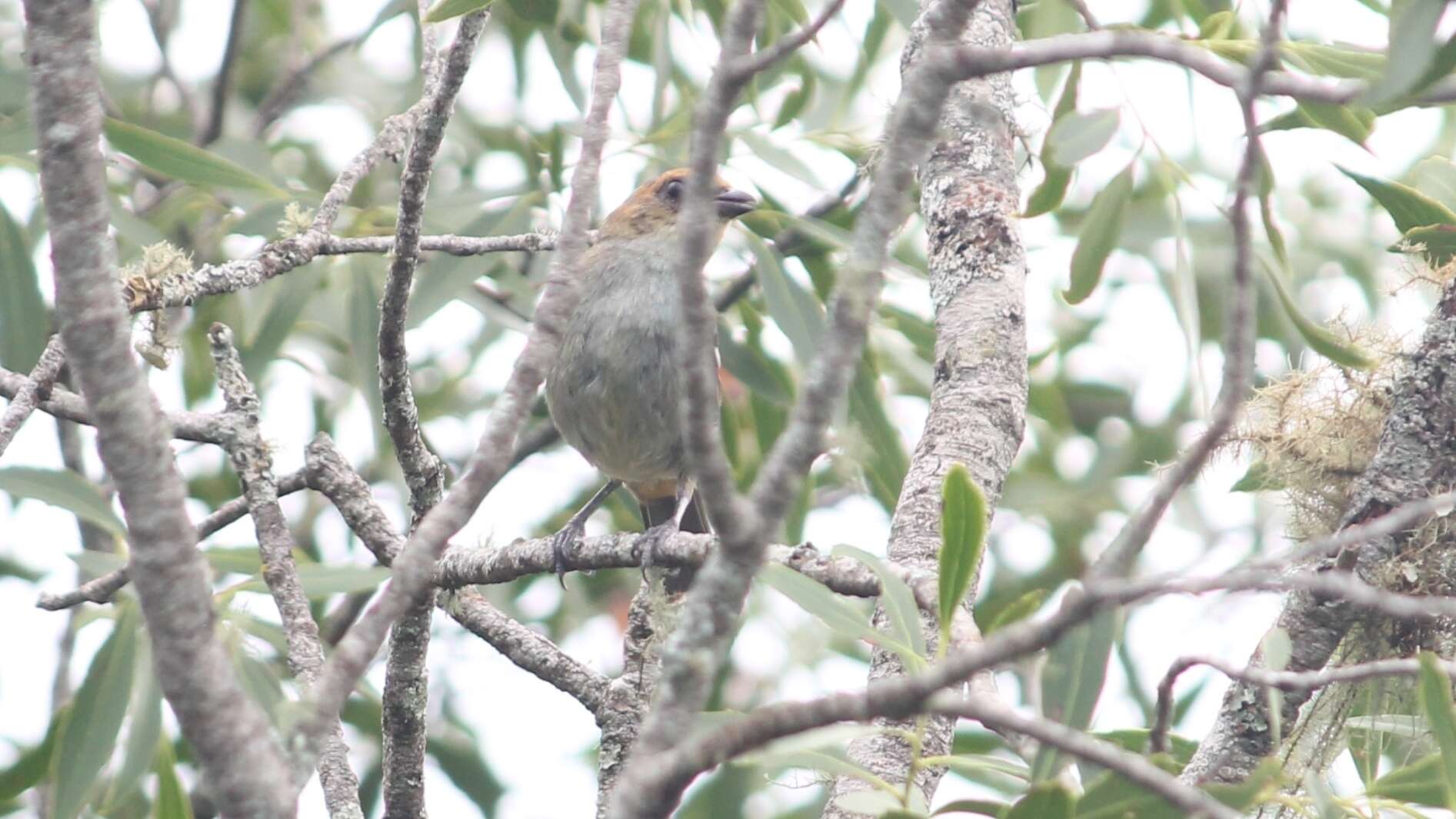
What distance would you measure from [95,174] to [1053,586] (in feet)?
18.4

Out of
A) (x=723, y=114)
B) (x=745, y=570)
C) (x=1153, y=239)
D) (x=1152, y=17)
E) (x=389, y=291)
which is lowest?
(x=745, y=570)

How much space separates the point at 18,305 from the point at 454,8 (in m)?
1.93

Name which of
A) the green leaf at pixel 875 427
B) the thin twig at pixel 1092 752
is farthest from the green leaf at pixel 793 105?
the thin twig at pixel 1092 752

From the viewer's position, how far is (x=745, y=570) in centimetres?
164

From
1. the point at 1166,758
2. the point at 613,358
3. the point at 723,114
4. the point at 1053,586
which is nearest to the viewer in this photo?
the point at 723,114

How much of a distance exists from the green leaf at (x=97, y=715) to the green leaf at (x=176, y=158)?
1.28 meters

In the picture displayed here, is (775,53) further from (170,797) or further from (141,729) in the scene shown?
(141,729)

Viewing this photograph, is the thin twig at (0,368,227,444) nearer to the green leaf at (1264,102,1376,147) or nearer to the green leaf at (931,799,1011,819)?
the green leaf at (931,799,1011,819)

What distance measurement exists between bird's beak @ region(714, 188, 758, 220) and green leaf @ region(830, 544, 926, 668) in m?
3.10

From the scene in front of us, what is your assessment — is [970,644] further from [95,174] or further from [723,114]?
[95,174]

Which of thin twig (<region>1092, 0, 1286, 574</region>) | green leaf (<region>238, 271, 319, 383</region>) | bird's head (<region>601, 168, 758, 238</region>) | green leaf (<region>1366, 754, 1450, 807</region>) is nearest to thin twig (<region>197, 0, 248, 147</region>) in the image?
green leaf (<region>238, 271, 319, 383</region>)

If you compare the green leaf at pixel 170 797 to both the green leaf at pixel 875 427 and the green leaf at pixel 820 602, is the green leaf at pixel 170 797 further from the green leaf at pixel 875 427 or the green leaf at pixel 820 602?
the green leaf at pixel 875 427

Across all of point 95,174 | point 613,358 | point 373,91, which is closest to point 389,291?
point 95,174

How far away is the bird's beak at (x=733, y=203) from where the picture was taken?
5371mm
